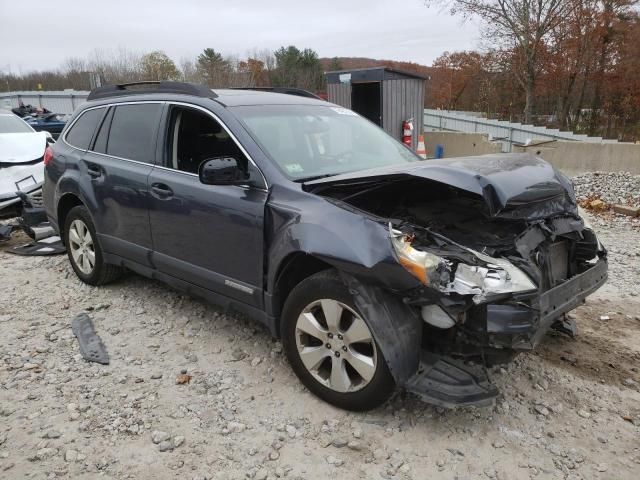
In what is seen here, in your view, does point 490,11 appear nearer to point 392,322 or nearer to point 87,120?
point 87,120

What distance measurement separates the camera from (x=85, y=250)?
478cm

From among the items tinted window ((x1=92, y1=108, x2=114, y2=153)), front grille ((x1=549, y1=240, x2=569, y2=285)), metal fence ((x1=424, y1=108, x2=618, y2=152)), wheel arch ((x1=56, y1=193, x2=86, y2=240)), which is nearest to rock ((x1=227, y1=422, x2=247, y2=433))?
front grille ((x1=549, y1=240, x2=569, y2=285))

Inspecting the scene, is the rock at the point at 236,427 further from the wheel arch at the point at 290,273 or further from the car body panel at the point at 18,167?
the car body panel at the point at 18,167

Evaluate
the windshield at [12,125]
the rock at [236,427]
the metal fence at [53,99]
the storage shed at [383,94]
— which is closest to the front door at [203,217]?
the rock at [236,427]

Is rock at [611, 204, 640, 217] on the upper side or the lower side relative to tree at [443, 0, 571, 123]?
lower

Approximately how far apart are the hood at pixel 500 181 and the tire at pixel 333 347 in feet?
2.05

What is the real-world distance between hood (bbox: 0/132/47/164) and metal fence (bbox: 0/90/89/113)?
20.0 m

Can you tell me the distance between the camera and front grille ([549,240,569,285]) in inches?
116

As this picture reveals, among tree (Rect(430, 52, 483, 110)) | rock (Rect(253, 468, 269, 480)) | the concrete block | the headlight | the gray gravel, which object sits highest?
tree (Rect(430, 52, 483, 110))

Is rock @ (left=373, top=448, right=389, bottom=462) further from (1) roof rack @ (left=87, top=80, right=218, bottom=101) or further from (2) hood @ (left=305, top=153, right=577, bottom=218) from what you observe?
(1) roof rack @ (left=87, top=80, right=218, bottom=101)

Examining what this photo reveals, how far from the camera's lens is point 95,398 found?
3.11 meters

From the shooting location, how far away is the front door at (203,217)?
3.21m

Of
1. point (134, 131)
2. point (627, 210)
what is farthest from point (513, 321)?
point (627, 210)

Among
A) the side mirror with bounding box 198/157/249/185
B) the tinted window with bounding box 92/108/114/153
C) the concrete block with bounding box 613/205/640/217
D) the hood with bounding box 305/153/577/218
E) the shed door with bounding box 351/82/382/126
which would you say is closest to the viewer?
the hood with bounding box 305/153/577/218
